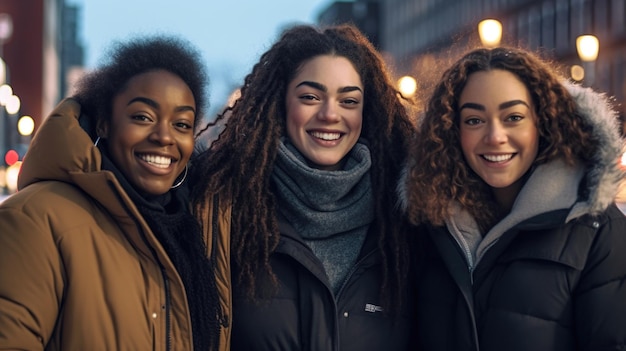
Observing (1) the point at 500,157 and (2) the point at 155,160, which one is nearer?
(2) the point at 155,160

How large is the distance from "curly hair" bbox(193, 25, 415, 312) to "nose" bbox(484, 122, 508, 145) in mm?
681

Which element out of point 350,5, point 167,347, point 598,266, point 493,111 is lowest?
point 167,347

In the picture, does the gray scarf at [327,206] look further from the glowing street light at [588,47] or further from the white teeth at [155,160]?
the glowing street light at [588,47]

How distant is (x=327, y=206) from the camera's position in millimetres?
5070

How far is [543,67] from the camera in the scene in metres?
4.77

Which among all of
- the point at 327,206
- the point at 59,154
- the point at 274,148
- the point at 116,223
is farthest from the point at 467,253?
the point at 59,154

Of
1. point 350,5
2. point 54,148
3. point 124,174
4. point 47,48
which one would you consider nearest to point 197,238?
point 124,174

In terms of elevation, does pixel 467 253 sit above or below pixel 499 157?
below

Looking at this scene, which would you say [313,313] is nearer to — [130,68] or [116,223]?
[116,223]

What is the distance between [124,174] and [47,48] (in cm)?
7735

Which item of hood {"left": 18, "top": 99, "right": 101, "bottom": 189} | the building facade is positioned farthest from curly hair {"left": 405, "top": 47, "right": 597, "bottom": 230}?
the building facade

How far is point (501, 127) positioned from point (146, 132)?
1.59 meters

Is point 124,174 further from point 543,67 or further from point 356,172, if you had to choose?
point 543,67

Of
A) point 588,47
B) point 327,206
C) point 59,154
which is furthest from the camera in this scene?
point 588,47
